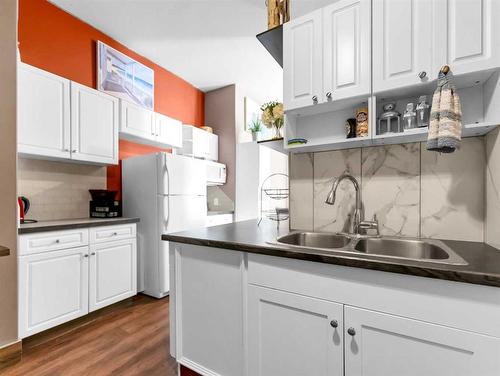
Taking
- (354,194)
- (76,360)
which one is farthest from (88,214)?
(354,194)

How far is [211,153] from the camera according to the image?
4211 millimetres

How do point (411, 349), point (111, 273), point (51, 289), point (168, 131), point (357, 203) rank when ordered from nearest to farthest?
point (411, 349), point (357, 203), point (51, 289), point (111, 273), point (168, 131)

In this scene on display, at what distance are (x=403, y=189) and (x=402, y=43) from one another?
0.75m

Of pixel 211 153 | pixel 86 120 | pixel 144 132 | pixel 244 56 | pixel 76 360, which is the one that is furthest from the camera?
pixel 211 153

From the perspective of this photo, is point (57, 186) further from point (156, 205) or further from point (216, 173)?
point (216, 173)

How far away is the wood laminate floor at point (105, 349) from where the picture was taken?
166 cm

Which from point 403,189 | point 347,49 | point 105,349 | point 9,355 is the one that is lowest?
point 105,349

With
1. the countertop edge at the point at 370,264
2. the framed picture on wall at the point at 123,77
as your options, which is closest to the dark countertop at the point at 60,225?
the countertop edge at the point at 370,264

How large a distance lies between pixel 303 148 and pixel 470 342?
3.89ft

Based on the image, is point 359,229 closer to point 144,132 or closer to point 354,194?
point 354,194

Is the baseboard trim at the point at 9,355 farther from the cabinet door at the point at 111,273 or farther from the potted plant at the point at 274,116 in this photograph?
the potted plant at the point at 274,116

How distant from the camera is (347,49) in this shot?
1400 millimetres

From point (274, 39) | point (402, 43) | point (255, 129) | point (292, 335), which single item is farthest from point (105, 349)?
point (255, 129)

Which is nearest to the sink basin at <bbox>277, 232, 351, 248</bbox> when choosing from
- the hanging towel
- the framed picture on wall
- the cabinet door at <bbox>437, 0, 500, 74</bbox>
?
the hanging towel
